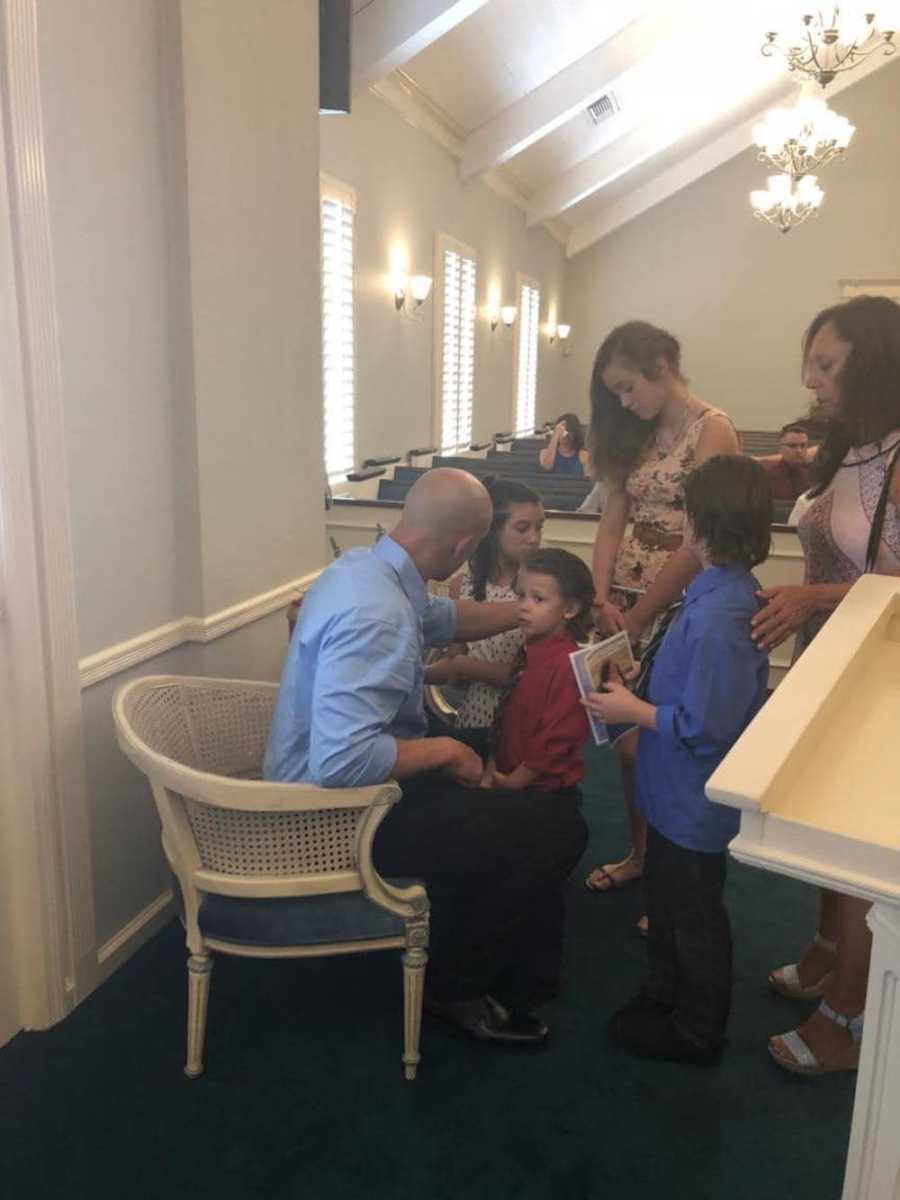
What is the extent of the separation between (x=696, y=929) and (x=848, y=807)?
3.56 feet

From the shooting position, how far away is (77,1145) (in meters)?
1.78

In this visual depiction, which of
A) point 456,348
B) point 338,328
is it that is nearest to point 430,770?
point 338,328

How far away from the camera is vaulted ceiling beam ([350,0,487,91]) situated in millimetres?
4824

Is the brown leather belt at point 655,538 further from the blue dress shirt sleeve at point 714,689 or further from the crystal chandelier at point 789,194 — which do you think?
the crystal chandelier at point 789,194

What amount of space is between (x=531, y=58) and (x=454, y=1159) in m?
6.79

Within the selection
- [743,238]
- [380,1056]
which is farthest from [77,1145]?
[743,238]

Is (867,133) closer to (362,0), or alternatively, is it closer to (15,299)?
(362,0)

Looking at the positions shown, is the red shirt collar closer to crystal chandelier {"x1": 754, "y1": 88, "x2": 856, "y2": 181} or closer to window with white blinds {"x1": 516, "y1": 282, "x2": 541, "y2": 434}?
crystal chandelier {"x1": 754, "y1": 88, "x2": 856, "y2": 181}

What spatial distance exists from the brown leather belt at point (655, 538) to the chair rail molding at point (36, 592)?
4.86 ft

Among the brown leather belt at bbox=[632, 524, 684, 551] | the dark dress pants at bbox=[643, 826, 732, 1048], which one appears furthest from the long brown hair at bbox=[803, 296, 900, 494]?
the dark dress pants at bbox=[643, 826, 732, 1048]

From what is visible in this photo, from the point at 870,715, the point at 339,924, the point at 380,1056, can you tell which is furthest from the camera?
the point at 380,1056

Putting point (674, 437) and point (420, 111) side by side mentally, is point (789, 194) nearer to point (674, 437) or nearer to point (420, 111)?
point (420, 111)

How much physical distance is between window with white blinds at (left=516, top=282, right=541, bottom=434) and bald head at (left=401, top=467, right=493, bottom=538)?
8.68m

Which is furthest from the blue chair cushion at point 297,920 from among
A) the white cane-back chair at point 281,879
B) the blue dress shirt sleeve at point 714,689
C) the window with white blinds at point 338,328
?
the window with white blinds at point 338,328
